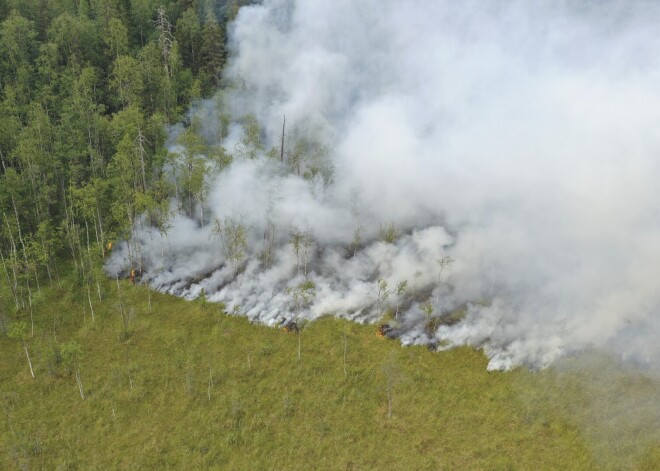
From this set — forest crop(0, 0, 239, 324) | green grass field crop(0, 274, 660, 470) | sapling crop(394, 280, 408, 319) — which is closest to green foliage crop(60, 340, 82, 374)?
green grass field crop(0, 274, 660, 470)

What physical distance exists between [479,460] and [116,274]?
4793 centimetres

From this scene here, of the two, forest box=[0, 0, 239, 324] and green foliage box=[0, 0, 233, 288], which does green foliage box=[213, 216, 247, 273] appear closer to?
green foliage box=[0, 0, 233, 288]

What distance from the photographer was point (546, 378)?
5591cm

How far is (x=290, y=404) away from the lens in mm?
52844

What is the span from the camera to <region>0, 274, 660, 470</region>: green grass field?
4862cm

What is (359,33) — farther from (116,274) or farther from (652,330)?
(652,330)

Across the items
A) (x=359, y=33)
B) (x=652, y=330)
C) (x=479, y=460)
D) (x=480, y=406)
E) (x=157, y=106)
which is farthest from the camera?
(x=359, y=33)

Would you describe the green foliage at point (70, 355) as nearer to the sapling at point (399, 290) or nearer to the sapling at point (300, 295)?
the sapling at point (300, 295)

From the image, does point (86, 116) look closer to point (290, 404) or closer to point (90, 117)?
point (90, 117)

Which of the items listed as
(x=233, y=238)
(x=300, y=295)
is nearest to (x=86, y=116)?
(x=233, y=238)

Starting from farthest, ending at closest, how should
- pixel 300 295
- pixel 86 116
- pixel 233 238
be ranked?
pixel 86 116
pixel 233 238
pixel 300 295

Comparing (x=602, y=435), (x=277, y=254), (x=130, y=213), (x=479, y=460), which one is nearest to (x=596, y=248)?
(x=602, y=435)

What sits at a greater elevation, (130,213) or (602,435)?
(130,213)

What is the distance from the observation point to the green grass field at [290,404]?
48625mm
